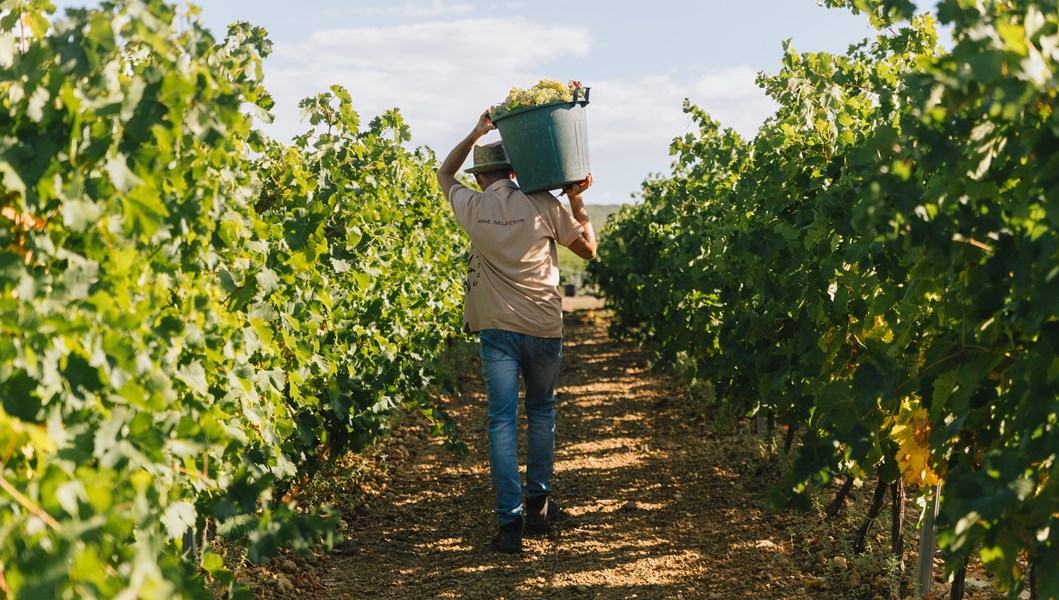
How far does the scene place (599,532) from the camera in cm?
465

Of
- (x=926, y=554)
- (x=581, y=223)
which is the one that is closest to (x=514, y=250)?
(x=581, y=223)

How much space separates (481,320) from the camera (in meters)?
4.34

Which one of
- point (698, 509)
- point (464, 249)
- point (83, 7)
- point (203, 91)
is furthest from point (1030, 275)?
point (464, 249)

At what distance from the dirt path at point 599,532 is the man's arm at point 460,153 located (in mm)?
1674

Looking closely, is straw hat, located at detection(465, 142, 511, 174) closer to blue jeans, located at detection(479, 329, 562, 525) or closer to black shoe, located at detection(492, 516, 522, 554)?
blue jeans, located at detection(479, 329, 562, 525)

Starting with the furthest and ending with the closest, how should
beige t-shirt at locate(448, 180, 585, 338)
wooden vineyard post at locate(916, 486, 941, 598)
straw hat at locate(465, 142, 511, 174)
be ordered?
straw hat at locate(465, 142, 511, 174)
beige t-shirt at locate(448, 180, 585, 338)
wooden vineyard post at locate(916, 486, 941, 598)

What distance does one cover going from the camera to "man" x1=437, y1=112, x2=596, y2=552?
14.1 feet

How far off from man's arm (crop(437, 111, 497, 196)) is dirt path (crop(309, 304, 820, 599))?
5.49 ft

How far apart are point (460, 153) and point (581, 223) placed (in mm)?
632

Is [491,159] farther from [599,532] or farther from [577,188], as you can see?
[599,532]

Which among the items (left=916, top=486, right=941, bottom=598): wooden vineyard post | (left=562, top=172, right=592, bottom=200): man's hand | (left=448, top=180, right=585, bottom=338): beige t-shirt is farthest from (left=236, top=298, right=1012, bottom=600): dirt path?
(left=562, top=172, right=592, bottom=200): man's hand

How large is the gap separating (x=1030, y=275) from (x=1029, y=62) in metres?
0.46

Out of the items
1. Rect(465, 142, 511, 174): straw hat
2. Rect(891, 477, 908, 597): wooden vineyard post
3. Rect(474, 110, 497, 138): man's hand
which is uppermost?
Rect(474, 110, 497, 138): man's hand

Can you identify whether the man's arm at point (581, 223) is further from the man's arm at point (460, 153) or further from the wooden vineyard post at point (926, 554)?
the wooden vineyard post at point (926, 554)
